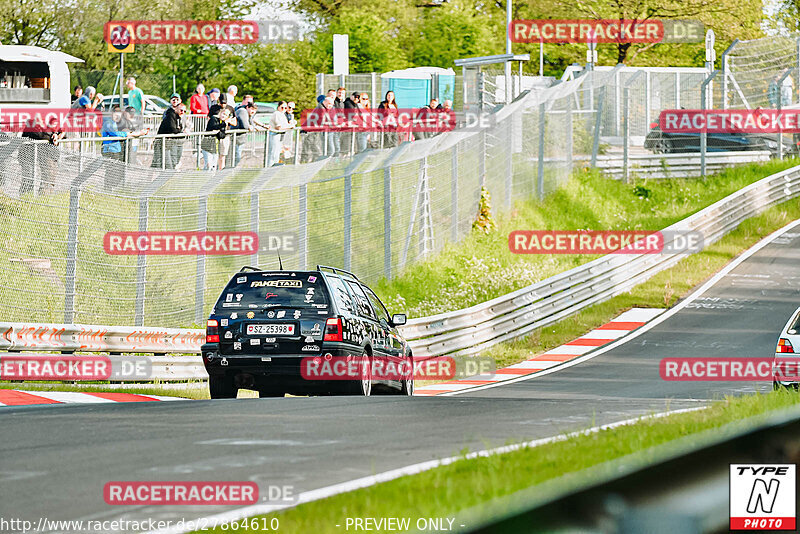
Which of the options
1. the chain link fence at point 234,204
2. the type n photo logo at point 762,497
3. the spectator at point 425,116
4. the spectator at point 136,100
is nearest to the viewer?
the type n photo logo at point 762,497

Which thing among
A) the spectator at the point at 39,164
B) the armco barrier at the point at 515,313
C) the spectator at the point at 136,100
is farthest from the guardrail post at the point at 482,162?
the spectator at the point at 39,164

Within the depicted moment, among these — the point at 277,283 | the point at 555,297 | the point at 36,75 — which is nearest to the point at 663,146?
the point at 555,297

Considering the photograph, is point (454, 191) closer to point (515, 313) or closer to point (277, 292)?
point (515, 313)

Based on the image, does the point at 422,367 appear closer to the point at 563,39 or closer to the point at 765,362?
the point at 765,362

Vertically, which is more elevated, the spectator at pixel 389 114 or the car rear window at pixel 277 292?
the spectator at pixel 389 114

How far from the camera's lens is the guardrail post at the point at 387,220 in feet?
79.6

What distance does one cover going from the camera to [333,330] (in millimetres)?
14258

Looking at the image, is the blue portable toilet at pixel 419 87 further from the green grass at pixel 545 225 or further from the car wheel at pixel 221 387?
the car wheel at pixel 221 387

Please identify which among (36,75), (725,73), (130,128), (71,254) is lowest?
(71,254)

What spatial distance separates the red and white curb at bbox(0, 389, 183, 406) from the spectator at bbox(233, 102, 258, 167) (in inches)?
347

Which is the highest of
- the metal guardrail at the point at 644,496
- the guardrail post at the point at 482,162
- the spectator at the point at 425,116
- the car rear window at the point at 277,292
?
the spectator at the point at 425,116

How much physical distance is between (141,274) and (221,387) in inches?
132

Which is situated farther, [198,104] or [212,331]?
[198,104]

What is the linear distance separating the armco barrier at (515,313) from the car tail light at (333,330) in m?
3.20
